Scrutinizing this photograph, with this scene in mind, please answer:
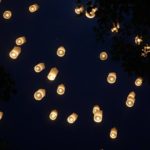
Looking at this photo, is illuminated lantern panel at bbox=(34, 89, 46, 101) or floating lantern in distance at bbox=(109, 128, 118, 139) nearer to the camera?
illuminated lantern panel at bbox=(34, 89, 46, 101)

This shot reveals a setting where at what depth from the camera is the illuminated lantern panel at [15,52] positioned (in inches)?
320

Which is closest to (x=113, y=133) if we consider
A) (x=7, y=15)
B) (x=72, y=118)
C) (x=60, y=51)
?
(x=72, y=118)

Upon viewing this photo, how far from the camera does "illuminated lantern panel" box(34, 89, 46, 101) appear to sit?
8062mm

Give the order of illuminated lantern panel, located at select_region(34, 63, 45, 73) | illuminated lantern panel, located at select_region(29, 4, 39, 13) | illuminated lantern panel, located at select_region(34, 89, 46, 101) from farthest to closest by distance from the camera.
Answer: illuminated lantern panel, located at select_region(29, 4, 39, 13) → illuminated lantern panel, located at select_region(34, 63, 45, 73) → illuminated lantern panel, located at select_region(34, 89, 46, 101)

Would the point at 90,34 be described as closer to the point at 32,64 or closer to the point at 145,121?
the point at 32,64

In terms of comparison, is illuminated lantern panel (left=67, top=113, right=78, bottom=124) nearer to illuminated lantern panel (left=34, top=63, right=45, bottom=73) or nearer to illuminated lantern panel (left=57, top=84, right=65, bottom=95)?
illuminated lantern panel (left=57, top=84, right=65, bottom=95)

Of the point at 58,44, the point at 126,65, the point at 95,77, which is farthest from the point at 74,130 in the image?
the point at 126,65

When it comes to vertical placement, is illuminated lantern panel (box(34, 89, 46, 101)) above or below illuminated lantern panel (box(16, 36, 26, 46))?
below

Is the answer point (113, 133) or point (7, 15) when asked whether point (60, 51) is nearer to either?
point (7, 15)

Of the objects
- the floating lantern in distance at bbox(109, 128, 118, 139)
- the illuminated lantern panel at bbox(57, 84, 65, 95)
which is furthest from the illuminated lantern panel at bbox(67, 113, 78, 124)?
the floating lantern in distance at bbox(109, 128, 118, 139)

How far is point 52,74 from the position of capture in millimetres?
8234

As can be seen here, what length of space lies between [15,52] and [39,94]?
0.90 metres

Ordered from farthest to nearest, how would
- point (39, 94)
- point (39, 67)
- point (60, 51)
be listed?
point (60, 51) < point (39, 67) < point (39, 94)

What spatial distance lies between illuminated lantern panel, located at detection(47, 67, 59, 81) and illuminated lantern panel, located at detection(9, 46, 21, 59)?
2.26ft
